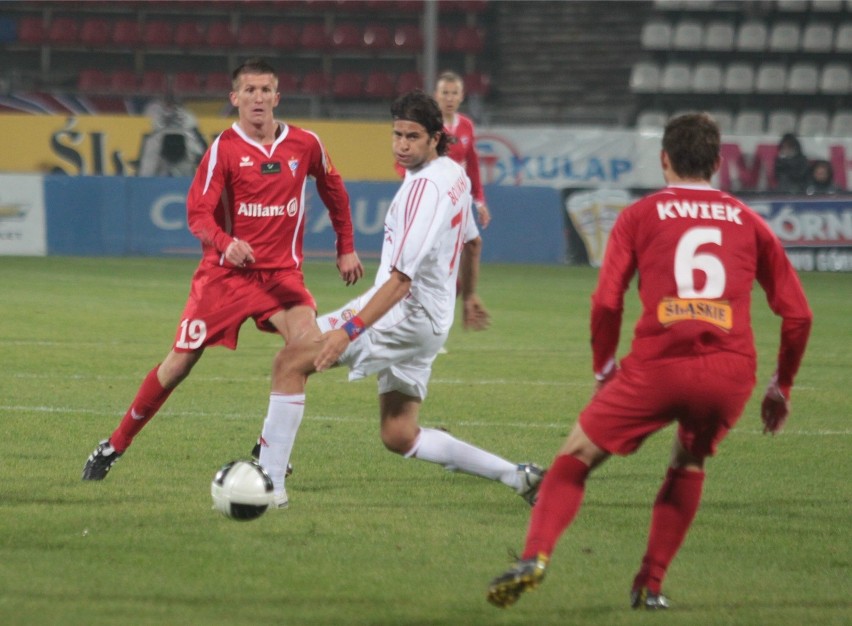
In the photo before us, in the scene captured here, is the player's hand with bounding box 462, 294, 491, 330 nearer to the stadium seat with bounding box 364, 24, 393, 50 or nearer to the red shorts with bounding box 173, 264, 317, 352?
the red shorts with bounding box 173, 264, 317, 352

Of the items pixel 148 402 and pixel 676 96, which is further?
pixel 676 96

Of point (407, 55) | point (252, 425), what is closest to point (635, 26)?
point (407, 55)

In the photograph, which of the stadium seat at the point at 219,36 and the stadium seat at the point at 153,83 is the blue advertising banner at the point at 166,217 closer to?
the stadium seat at the point at 153,83

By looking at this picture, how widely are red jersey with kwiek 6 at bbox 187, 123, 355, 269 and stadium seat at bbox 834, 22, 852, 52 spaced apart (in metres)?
22.3

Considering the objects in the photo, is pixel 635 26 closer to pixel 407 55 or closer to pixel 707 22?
pixel 707 22

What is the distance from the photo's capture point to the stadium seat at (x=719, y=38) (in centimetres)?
2706

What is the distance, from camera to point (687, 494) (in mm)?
4230

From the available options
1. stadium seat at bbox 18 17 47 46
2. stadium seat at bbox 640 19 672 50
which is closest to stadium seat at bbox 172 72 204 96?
stadium seat at bbox 18 17 47 46

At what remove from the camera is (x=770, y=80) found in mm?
26266

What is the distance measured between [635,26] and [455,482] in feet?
74.0

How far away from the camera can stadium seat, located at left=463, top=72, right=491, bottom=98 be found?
26.2 metres

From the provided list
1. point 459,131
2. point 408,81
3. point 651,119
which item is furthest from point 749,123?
point 459,131

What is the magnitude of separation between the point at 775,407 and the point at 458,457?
5.55 ft

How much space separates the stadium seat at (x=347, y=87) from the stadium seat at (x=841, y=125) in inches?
A: 356
